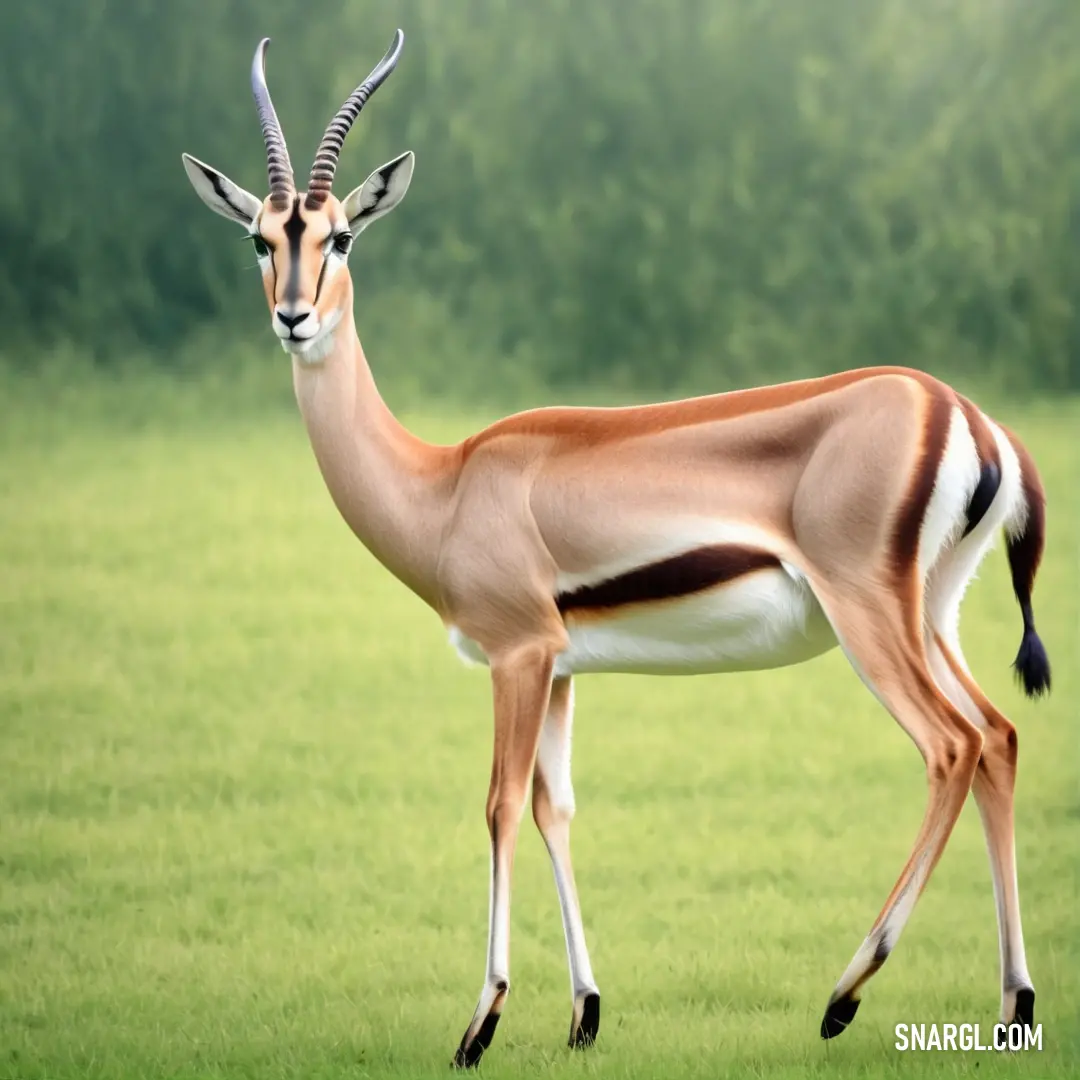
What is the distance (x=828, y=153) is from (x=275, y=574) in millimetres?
2461

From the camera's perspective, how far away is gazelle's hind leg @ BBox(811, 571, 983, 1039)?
353cm

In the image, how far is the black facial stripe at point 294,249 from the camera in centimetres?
369

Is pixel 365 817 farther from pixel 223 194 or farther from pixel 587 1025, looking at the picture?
pixel 223 194

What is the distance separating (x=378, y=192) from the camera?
389cm

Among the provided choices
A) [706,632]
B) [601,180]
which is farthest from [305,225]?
[601,180]

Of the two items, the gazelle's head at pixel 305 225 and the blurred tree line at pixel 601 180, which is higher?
the blurred tree line at pixel 601 180

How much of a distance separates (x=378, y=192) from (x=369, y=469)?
0.58 m

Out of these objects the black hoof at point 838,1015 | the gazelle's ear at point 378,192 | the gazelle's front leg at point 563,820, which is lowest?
the black hoof at point 838,1015

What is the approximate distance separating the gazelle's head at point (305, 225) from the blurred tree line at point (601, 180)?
2.53 meters

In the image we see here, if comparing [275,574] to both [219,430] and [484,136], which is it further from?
[484,136]

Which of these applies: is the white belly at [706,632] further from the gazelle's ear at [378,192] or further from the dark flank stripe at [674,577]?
the gazelle's ear at [378,192]

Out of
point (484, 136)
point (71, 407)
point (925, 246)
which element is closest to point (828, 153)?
point (925, 246)

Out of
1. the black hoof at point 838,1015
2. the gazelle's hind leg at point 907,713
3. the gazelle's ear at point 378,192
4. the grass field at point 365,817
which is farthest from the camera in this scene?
the grass field at point 365,817

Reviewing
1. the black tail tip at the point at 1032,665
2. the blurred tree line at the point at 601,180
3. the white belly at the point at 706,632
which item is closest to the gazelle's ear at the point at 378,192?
the white belly at the point at 706,632
